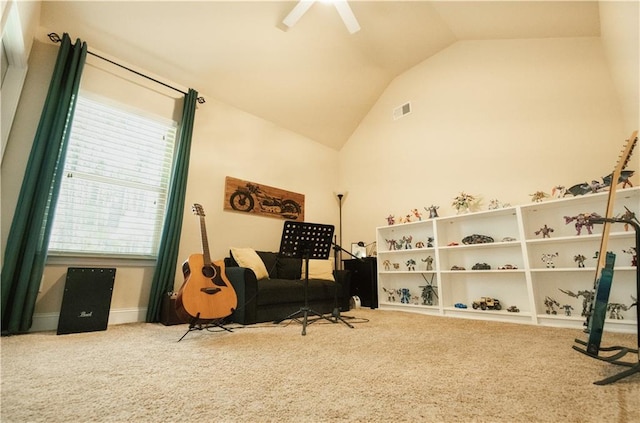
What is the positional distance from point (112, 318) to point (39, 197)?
1.29 meters

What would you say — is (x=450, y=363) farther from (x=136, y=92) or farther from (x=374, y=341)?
(x=136, y=92)

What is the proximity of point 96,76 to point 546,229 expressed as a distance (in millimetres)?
5140

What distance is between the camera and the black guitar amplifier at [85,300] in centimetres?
223

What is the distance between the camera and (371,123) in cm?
505

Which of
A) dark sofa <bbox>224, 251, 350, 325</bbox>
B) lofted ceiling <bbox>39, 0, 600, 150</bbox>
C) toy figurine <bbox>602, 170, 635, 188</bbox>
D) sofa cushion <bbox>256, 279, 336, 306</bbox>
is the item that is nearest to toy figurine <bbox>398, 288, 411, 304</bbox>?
dark sofa <bbox>224, 251, 350, 325</bbox>

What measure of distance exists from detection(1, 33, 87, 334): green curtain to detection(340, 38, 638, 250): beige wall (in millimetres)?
3976

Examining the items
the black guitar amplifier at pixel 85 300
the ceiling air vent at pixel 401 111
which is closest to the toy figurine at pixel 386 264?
the ceiling air vent at pixel 401 111

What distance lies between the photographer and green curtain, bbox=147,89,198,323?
2834 mm

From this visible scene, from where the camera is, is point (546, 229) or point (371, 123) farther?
point (371, 123)

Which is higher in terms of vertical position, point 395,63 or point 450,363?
point 395,63

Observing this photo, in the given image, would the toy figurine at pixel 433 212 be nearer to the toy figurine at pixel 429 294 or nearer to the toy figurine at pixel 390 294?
the toy figurine at pixel 429 294

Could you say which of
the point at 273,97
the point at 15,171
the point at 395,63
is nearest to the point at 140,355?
the point at 15,171

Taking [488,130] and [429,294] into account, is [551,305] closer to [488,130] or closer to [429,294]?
[429,294]

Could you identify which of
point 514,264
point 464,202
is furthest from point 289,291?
point 514,264
